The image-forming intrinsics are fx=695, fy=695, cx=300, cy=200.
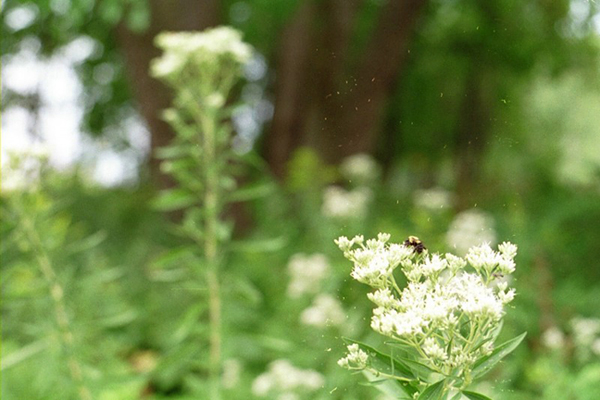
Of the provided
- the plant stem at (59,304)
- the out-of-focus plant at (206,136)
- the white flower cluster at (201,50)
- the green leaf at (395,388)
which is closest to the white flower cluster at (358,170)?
the out-of-focus plant at (206,136)

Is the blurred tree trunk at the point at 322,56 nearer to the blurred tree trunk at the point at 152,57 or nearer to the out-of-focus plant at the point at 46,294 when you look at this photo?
the blurred tree trunk at the point at 152,57

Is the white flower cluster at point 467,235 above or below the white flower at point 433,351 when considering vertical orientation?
above

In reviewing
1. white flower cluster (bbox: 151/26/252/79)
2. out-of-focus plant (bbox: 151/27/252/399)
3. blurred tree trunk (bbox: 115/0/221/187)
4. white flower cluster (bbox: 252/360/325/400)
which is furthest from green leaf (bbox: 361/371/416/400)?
blurred tree trunk (bbox: 115/0/221/187)

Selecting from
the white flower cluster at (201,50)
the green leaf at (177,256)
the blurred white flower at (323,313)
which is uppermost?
the white flower cluster at (201,50)

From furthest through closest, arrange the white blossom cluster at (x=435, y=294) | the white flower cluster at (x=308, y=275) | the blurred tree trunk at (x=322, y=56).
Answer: the blurred tree trunk at (x=322, y=56)
the white flower cluster at (x=308, y=275)
the white blossom cluster at (x=435, y=294)

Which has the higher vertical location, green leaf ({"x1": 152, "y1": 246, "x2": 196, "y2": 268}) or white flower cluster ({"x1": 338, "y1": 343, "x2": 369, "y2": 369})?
green leaf ({"x1": 152, "y1": 246, "x2": 196, "y2": 268})

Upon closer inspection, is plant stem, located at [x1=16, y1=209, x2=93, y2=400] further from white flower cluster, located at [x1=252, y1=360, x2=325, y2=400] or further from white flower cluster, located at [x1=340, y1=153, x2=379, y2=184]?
white flower cluster, located at [x1=340, y1=153, x2=379, y2=184]

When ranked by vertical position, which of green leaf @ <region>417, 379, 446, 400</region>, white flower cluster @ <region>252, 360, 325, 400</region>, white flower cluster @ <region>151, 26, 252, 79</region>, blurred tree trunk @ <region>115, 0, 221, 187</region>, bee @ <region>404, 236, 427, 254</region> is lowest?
green leaf @ <region>417, 379, 446, 400</region>

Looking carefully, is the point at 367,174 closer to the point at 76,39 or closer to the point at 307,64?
the point at 307,64
